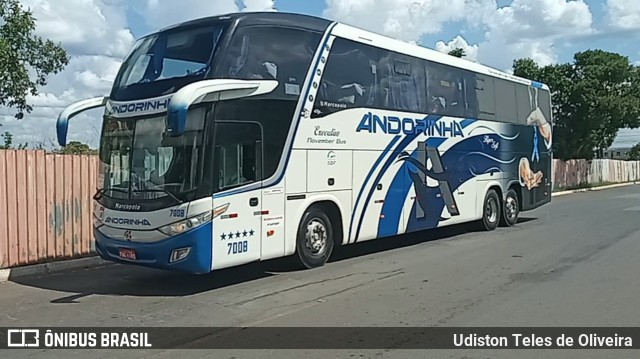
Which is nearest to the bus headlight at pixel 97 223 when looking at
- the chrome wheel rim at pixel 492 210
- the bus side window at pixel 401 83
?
the bus side window at pixel 401 83

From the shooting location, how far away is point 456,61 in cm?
1463

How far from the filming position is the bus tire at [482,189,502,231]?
16.0m

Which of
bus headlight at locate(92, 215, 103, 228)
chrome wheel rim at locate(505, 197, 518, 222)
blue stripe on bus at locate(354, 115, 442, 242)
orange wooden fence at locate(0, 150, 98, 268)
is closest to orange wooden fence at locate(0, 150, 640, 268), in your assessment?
orange wooden fence at locate(0, 150, 98, 268)

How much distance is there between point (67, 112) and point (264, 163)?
3099 mm

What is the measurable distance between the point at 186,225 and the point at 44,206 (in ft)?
13.5

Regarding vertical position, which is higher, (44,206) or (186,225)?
(44,206)

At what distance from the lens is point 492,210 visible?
16438mm

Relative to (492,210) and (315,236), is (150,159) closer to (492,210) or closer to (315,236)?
(315,236)

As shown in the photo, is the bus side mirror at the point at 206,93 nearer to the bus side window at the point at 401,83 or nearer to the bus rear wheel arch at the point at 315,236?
the bus rear wheel arch at the point at 315,236

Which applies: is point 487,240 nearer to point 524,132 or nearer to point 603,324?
point 524,132

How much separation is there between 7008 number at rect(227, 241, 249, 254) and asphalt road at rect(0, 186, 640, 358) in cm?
55

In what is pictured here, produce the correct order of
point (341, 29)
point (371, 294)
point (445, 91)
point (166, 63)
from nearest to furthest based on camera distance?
point (371, 294) → point (166, 63) → point (341, 29) → point (445, 91)

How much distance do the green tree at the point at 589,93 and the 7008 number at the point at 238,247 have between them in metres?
35.3

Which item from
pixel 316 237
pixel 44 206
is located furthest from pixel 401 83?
pixel 44 206
